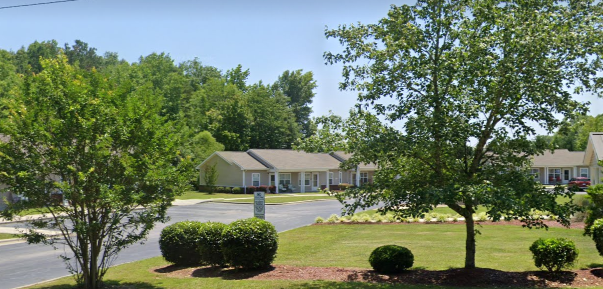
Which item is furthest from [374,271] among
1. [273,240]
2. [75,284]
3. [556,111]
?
[75,284]

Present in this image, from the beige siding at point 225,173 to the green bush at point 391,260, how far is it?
4479 cm

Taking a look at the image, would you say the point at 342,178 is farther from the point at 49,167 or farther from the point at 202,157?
the point at 49,167

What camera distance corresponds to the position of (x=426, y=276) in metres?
12.7

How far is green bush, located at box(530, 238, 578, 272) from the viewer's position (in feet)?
39.5

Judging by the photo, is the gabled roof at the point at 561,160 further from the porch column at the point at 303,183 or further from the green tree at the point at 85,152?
the green tree at the point at 85,152

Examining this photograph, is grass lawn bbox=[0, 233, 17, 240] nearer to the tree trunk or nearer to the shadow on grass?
the shadow on grass

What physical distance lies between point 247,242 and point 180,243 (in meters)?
2.31

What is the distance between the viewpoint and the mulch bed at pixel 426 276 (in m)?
11.8

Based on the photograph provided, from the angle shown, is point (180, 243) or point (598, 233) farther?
point (180, 243)

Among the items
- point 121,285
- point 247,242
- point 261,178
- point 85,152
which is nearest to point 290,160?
point 261,178

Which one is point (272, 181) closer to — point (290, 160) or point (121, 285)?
point (290, 160)

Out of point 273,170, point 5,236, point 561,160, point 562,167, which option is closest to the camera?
point 5,236

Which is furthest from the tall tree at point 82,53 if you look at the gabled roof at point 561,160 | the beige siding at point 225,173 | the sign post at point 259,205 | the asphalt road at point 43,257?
the sign post at point 259,205

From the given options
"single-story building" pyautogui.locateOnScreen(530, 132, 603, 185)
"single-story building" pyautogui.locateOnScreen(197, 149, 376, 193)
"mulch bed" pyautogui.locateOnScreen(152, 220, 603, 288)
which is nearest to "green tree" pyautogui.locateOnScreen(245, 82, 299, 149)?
"single-story building" pyautogui.locateOnScreen(197, 149, 376, 193)
